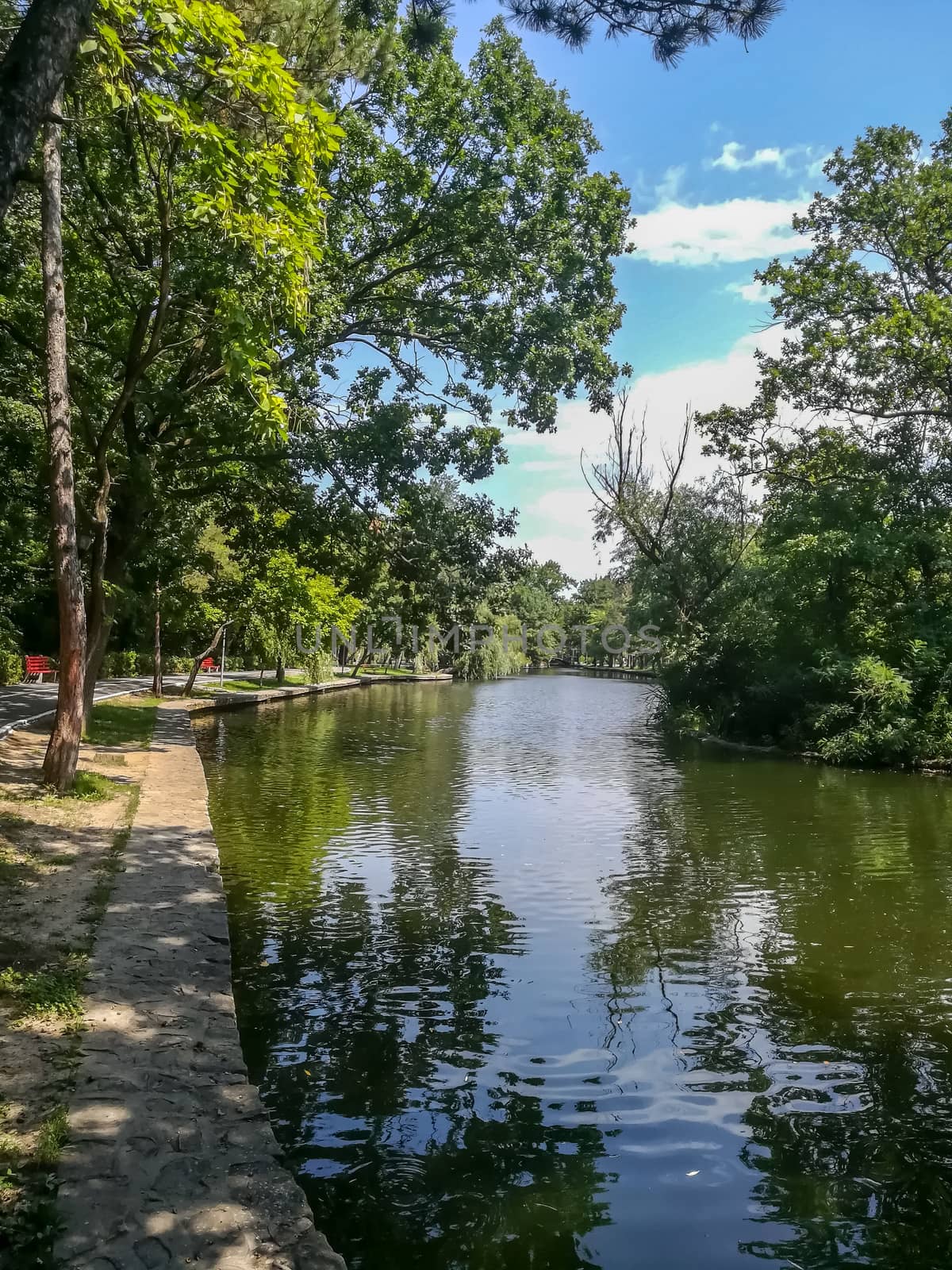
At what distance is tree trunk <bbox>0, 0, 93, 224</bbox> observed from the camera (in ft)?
12.2

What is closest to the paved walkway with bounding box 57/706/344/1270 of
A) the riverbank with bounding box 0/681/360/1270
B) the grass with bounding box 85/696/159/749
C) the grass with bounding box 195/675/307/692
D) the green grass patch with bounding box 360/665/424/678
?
the riverbank with bounding box 0/681/360/1270

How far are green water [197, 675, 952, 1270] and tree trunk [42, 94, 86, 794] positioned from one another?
2.54 metres

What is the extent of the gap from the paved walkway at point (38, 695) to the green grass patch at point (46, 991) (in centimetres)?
1057

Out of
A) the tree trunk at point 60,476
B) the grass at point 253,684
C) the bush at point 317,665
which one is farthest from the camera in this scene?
the bush at point 317,665

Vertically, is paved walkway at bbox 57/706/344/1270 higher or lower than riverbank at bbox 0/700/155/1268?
lower

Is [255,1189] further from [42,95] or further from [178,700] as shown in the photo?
[178,700]

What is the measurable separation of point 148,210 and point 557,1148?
537 inches

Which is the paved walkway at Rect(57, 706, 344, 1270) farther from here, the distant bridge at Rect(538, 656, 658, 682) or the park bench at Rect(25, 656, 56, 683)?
the distant bridge at Rect(538, 656, 658, 682)

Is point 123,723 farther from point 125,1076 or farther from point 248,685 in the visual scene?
point 248,685

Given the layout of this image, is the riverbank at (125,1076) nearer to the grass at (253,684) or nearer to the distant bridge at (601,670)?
the grass at (253,684)

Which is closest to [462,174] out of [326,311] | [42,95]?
[326,311]

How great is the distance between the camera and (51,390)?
1042cm

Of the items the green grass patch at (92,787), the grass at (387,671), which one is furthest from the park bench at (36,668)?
the grass at (387,671)

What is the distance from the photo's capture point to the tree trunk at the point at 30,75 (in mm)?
3713
